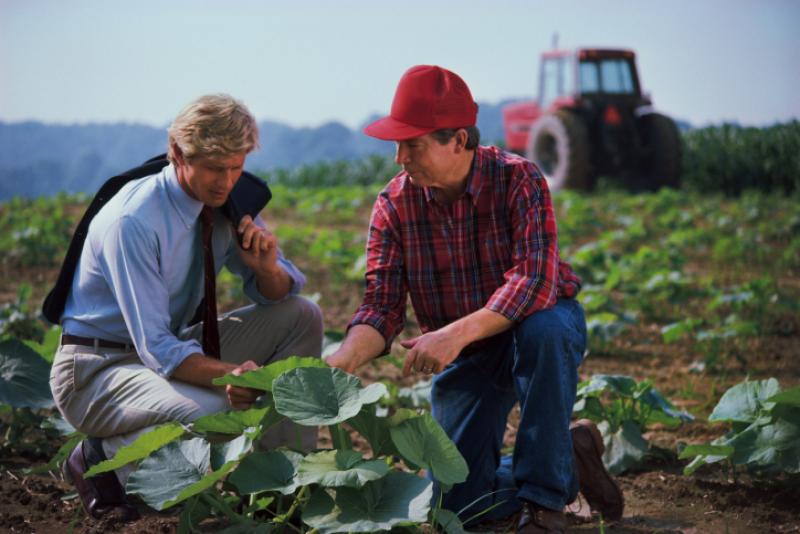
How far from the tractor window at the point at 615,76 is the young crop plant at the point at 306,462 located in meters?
11.4

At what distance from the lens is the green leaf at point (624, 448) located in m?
2.75

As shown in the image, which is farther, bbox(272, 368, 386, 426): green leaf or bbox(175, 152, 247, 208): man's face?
bbox(175, 152, 247, 208): man's face

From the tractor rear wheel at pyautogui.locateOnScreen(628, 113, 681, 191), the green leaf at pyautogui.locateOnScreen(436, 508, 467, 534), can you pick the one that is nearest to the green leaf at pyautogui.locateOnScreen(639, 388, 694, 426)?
the green leaf at pyautogui.locateOnScreen(436, 508, 467, 534)

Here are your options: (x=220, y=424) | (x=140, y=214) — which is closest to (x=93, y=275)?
(x=140, y=214)

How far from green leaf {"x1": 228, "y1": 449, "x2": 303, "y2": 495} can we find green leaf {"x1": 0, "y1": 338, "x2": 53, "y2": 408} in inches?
40.4

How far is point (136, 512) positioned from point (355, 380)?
30.0 inches

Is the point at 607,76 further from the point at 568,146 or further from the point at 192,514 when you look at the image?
the point at 192,514

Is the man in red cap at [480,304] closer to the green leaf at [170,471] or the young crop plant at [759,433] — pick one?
the young crop plant at [759,433]

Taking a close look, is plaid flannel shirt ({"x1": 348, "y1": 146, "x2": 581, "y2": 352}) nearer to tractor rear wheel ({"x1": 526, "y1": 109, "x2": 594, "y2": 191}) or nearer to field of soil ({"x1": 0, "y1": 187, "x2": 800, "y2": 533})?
field of soil ({"x1": 0, "y1": 187, "x2": 800, "y2": 533})

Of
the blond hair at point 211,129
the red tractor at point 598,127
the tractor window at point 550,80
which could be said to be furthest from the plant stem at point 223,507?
the tractor window at point 550,80

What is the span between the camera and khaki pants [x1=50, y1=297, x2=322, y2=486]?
2293 mm

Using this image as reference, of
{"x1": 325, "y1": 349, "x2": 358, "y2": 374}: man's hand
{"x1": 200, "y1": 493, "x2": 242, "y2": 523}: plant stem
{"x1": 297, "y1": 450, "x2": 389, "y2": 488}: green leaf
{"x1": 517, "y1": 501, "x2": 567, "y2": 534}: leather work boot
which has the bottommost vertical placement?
{"x1": 517, "y1": 501, "x2": 567, "y2": 534}: leather work boot

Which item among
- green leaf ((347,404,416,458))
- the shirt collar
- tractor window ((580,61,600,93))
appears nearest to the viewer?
green leaf ((347,404,416,458))

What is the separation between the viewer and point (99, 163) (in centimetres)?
1517
